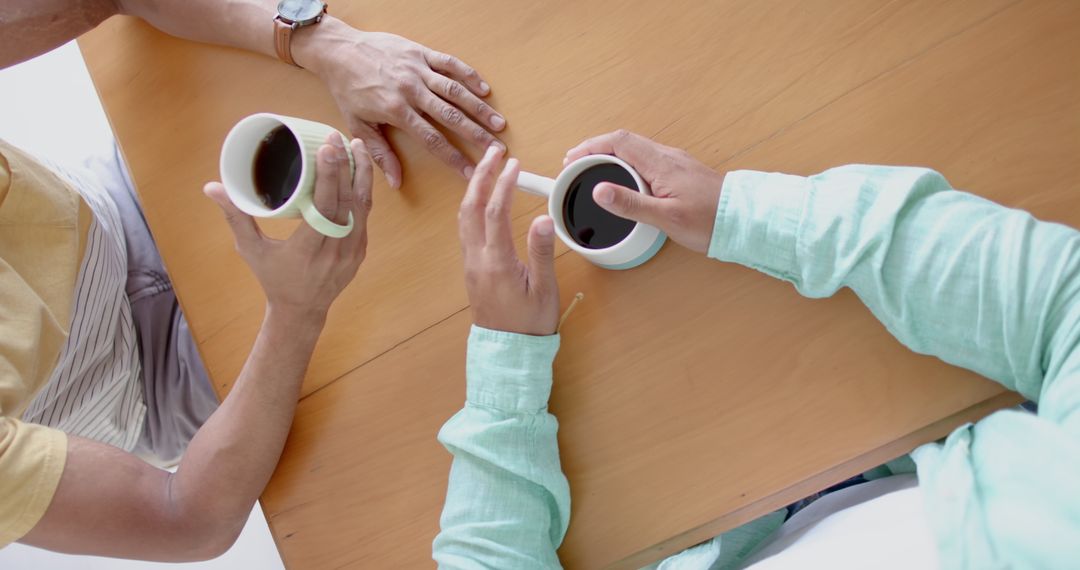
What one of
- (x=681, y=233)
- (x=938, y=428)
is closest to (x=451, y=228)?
(x=681, y=233)

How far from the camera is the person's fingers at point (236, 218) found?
722 mm

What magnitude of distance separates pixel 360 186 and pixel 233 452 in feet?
1.10

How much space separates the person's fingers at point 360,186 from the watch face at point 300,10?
8.1 inches

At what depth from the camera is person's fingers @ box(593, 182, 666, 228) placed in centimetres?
66

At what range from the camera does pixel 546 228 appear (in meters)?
0.69

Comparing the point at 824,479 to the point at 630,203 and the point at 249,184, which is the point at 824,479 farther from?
the point at 249,184

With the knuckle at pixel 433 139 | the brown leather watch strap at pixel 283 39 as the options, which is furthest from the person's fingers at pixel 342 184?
the brown leather watch strap at pixel 283 39

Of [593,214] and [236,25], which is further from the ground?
[236,25]

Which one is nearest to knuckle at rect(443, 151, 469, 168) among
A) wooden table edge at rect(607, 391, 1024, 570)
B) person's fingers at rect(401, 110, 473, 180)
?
person's fingers at rect(401, 110, 473, 180)

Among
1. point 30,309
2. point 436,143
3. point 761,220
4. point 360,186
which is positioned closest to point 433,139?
point 436,143

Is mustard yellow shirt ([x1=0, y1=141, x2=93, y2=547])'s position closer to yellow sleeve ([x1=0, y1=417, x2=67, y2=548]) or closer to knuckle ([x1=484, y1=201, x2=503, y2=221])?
yellow sleeve ([x1=0, y1=417, x2=67, y2=548])

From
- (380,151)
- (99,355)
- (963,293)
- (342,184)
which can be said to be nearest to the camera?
(963,293)

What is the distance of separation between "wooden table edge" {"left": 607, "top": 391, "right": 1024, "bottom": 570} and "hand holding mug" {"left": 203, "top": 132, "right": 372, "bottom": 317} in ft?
1.40

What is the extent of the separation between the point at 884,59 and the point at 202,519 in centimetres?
87
